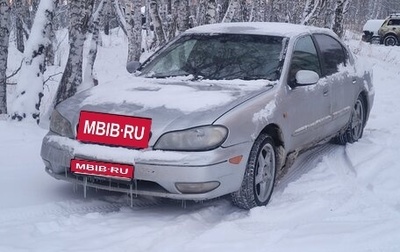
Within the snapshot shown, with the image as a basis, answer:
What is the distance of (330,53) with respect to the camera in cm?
555

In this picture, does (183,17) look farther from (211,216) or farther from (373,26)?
(373,26)

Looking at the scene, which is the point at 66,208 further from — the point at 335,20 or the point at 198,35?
the point at 335,20

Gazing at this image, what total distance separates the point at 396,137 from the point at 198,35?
10.0ft

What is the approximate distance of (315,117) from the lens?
193 inches

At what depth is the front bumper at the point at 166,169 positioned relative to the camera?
3482mm

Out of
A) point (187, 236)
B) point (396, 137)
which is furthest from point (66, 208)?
point (396, 137)

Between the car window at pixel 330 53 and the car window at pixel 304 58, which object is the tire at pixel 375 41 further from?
the car window at pixel 304 58

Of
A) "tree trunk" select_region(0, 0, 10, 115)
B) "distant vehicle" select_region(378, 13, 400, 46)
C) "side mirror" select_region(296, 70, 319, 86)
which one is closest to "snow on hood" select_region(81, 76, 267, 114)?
"side mirror" select_region(296, 70, 319, 86)

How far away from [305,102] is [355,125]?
1.87m

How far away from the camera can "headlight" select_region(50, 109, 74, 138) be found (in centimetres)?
386

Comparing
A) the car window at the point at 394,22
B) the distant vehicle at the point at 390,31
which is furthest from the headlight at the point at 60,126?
the car window at the point at 394,22

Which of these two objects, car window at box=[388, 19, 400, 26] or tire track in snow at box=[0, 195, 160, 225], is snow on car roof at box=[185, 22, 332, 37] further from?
car window at box=[388, 19, 400, 26]

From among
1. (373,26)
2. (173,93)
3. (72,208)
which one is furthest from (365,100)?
(373,26)

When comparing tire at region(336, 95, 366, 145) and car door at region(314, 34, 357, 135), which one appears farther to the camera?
tire at region(336, 95, 366, 145)
